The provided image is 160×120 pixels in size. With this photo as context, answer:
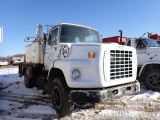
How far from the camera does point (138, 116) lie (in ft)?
15.0

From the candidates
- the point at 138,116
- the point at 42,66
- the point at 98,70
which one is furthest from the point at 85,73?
the point at 42,66

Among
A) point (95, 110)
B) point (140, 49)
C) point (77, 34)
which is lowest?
point (95, 110)

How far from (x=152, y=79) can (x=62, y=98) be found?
456cm

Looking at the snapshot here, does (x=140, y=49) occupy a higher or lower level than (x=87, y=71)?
higher

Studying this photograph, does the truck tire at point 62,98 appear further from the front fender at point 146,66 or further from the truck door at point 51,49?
the front fender at point 146,66

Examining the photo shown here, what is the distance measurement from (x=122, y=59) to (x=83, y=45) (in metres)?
1.10

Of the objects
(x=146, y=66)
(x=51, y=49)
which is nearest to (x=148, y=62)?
(x=146, y=66)

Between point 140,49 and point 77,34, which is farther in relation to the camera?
point 140,49

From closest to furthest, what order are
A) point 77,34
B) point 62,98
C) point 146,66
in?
point 62,98 < point 77,34 < point 146,66

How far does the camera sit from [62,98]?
4371 millimetres

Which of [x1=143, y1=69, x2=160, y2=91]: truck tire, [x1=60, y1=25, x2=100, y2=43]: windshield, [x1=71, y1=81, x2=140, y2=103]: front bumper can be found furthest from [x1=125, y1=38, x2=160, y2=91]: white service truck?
[x1=71, y1=81, x2=140, y2=103]: front bumper

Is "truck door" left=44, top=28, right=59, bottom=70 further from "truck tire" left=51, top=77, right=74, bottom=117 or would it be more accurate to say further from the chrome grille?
the chrome grille

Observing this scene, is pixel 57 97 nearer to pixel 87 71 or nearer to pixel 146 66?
pixel 87 71

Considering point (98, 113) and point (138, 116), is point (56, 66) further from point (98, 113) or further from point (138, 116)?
point (138, 116)
